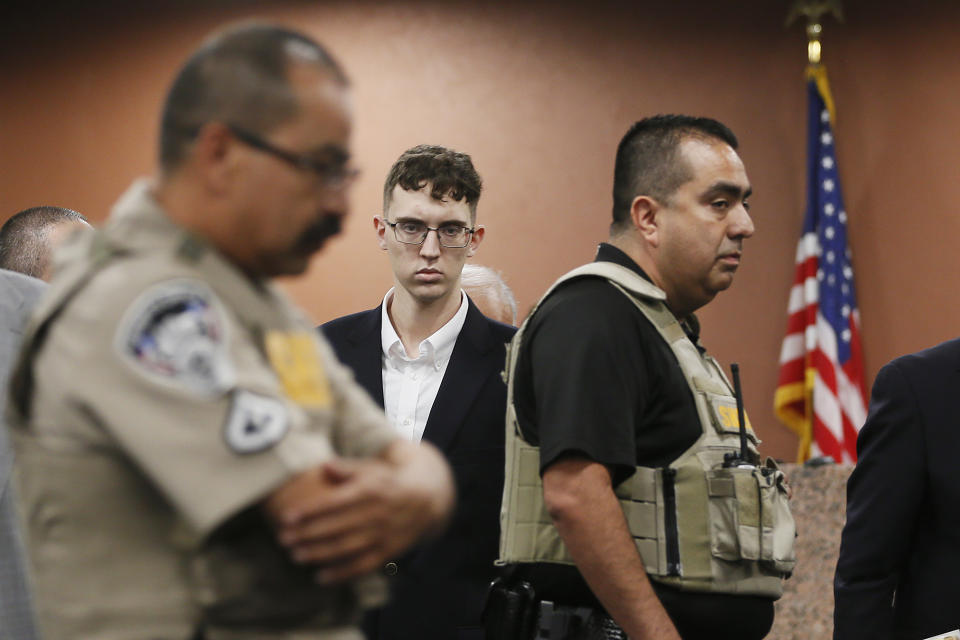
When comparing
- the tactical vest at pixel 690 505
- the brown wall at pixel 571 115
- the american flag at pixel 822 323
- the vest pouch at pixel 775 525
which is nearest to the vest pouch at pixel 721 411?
the tactical vest at pixel 690 505

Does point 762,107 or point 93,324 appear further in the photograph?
point 762,107

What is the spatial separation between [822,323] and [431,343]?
2914 millimetres

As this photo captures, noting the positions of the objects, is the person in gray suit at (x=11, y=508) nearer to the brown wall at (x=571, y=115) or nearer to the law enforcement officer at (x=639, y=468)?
the law enforcement officer at (x=639, y=468)

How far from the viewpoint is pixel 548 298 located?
7.15 ft

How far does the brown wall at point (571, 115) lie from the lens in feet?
17.3

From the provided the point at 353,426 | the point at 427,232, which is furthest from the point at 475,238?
the point at 353,426

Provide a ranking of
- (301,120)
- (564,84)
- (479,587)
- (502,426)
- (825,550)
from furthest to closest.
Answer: (564,84) → (825,550) → (502,426) → (479,587) → (301,120)

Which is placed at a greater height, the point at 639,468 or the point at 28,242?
the point at 28,242

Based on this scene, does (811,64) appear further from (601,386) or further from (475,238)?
(601,386)

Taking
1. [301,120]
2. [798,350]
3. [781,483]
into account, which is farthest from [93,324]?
[798,350]

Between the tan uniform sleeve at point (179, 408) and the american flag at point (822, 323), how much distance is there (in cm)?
444

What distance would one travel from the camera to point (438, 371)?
2822 millimetres

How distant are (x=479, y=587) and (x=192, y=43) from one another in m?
4.20

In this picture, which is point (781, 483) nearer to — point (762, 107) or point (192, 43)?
point (762, 107)
